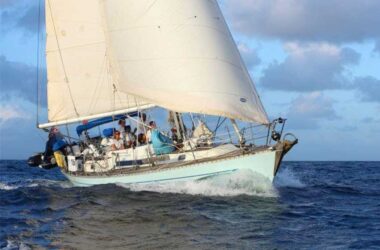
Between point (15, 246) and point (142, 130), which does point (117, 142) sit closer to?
point (142, 130)

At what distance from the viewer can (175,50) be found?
25250 mm

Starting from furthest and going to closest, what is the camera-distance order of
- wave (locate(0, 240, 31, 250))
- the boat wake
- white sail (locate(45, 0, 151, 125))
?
white sail (locate(45, 0, 151, 125)) → the boat wake → wave (locate(0, 240, 31, 250))

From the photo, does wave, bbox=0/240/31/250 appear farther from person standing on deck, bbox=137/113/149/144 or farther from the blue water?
person standing on deck, bbox=137/113/149/144

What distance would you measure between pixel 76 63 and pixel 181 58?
8.58 metres

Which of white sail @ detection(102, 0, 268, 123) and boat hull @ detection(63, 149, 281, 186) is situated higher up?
white sail @ detection(102, 0, 268, 123)

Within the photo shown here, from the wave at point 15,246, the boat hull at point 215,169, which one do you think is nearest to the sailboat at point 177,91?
the boat hull at point 215,169

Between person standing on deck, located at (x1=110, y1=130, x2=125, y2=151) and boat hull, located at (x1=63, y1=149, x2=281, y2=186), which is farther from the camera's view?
person standing on deck, located at (x1=110, y1=130, x2=125, y2=151)

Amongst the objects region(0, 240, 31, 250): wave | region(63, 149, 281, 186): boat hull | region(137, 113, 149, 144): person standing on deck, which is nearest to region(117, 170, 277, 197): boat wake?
region(63, 149, 281, 186): boat hull

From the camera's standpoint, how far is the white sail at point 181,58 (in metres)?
24.1

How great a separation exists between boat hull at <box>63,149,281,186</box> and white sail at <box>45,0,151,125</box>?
6.51m

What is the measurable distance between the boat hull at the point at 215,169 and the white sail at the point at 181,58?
66.6 inches

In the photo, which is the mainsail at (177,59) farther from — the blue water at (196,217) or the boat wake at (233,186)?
the blue water at (196,217)

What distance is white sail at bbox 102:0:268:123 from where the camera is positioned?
24.1 m

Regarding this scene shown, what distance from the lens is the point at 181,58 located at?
25.0m
